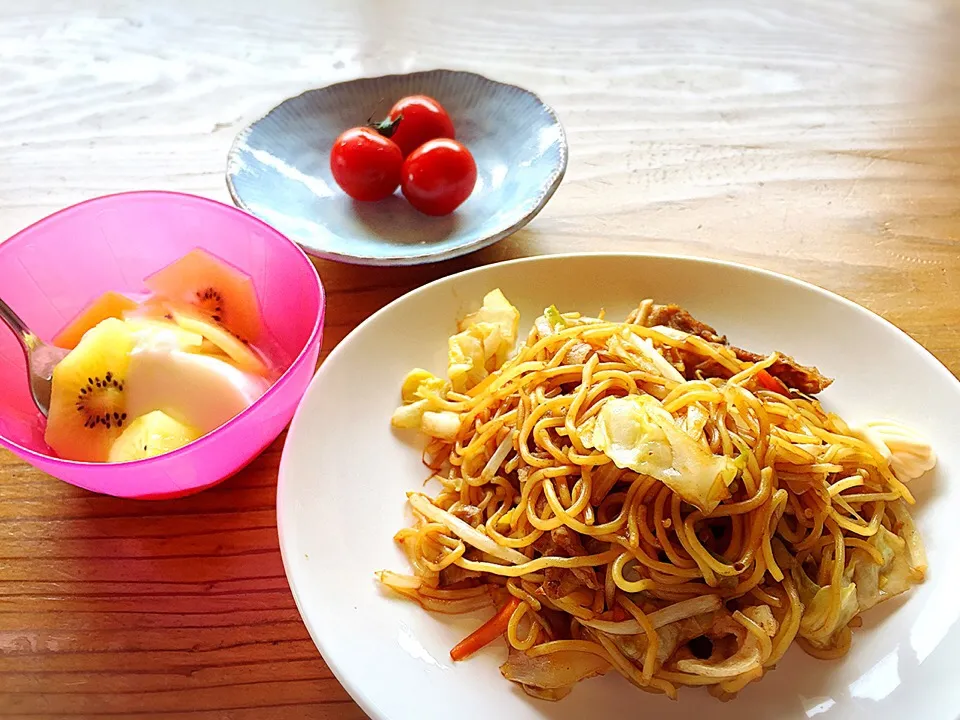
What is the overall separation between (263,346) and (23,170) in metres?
1.20

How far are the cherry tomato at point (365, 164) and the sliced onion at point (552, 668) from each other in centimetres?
136

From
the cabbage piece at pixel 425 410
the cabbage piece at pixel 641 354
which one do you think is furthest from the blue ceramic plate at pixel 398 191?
the cabbage piece at pixel 641 354

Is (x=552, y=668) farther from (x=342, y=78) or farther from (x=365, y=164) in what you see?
(x=342, y=78)

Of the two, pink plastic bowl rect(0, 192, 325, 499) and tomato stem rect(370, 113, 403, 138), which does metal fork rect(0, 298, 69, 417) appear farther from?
tomato stem rect(370, 113, 403, 138)

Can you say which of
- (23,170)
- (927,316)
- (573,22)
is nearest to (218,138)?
(23,170)

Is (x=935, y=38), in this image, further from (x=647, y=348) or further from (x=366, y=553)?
(x=366, y=553)

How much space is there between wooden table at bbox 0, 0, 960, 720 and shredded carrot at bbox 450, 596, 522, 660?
0.21m

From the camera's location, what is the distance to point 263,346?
1.86 meters

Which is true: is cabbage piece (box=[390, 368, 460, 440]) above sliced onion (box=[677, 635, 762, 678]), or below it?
Answer: above

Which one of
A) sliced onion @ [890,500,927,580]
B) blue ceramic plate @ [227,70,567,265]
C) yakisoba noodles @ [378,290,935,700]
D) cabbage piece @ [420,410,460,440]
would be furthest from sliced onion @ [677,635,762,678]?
blue ceramic plate @ [227,70,567,265]

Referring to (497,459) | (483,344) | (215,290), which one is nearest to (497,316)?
(483,344)

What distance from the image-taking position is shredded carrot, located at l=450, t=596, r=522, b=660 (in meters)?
1.38

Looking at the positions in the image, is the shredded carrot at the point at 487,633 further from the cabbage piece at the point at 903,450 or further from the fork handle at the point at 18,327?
the fork handle at the point at 18,327

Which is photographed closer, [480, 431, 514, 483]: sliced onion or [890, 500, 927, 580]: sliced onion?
[890, 500, 927, 580]: sliced onion
